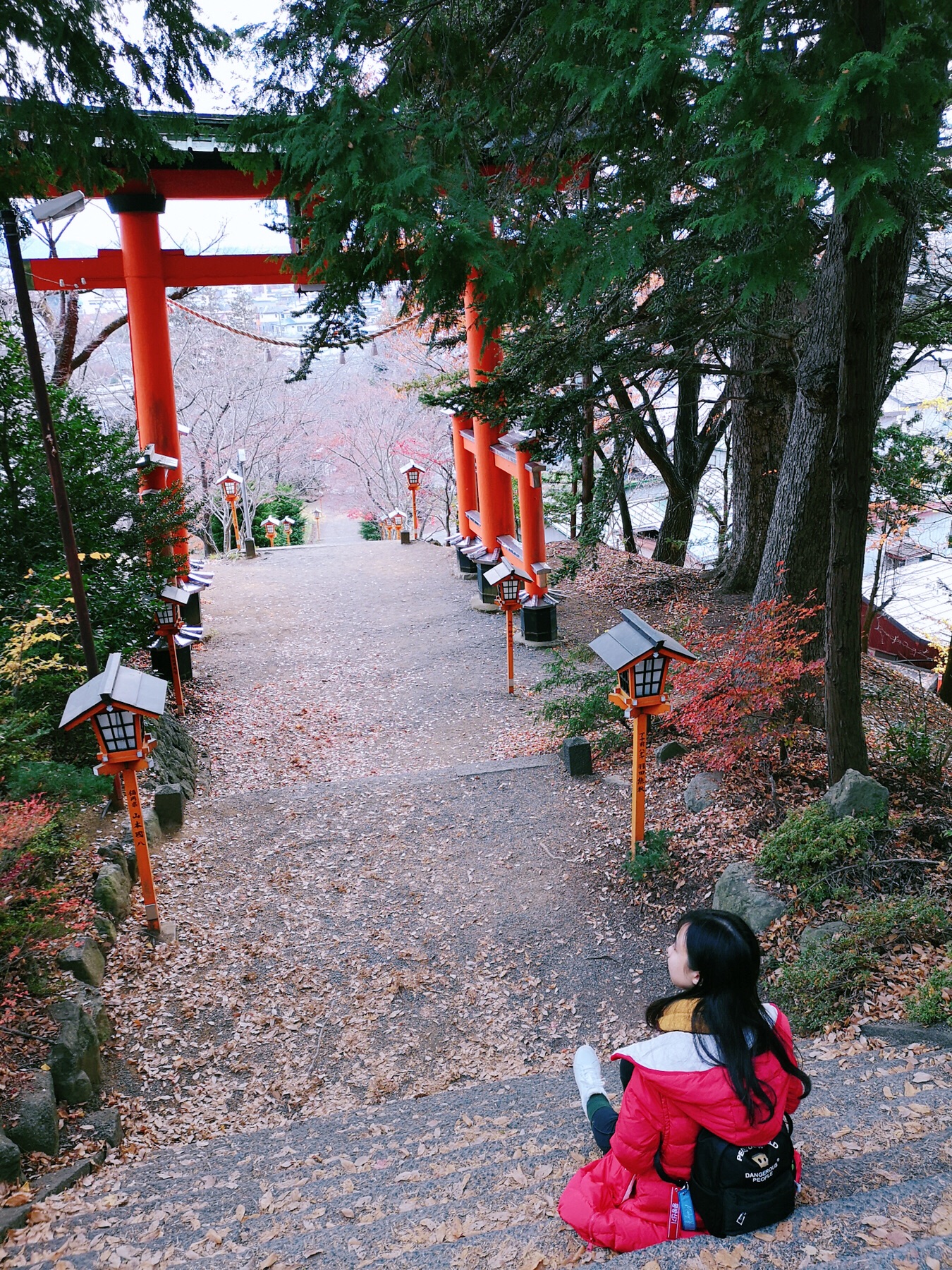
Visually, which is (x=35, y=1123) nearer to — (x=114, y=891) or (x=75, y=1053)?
(x=75, y=1053)

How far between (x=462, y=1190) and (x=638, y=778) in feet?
10.3

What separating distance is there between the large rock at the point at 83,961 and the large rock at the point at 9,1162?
133 cm

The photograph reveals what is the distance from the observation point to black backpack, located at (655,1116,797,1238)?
230 centimetres

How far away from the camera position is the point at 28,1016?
4.12 metres

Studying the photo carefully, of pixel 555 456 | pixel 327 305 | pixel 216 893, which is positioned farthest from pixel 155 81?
pixel 216 893

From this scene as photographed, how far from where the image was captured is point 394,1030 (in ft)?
15.8

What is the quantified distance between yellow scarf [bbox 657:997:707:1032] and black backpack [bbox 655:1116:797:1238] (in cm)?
29

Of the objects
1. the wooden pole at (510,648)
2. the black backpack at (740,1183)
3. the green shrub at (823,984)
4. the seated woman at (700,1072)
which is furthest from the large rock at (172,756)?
the black backpack at (740,1183)

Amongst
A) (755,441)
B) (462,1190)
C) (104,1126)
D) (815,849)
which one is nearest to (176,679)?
(104,1126)

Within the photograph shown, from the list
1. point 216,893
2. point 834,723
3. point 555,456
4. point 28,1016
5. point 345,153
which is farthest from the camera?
point 555,456

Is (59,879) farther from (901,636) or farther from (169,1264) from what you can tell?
(901,636)

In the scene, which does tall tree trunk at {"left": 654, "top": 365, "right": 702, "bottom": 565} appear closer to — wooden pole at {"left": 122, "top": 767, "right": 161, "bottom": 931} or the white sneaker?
wooden pole at {"left": 122, "top": 767, "right": 161, "bottom": 931}

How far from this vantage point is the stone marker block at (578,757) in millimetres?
7664

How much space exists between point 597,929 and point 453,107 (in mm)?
5370
